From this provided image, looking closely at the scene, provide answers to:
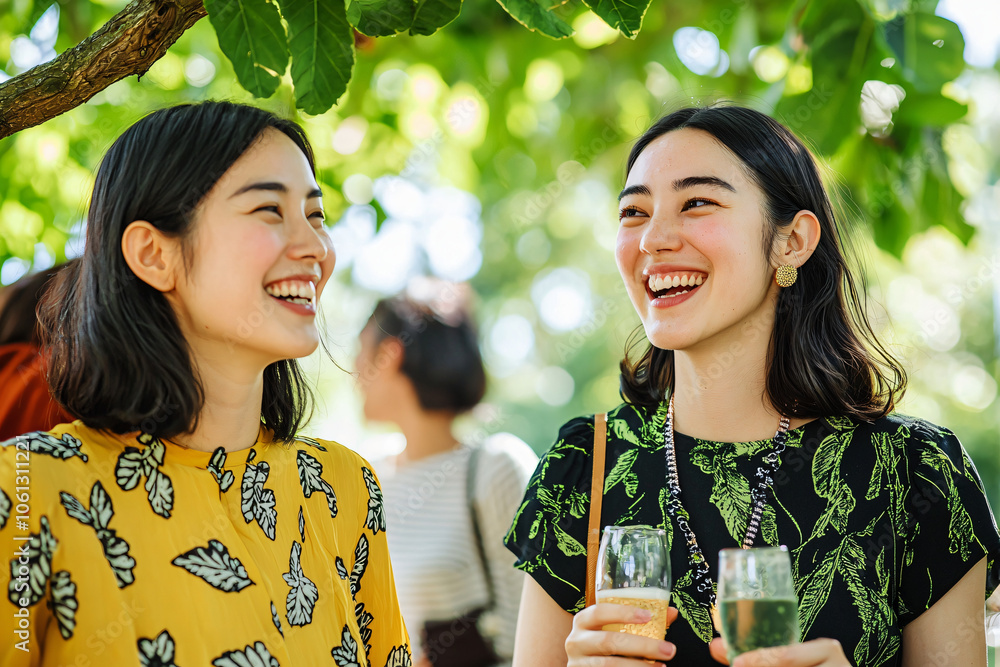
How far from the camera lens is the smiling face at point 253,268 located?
6.04 feet

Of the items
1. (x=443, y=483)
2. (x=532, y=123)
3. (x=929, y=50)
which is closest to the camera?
(x=929, y=50)

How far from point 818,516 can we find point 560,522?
2.00ft

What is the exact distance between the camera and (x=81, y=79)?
1670 mm

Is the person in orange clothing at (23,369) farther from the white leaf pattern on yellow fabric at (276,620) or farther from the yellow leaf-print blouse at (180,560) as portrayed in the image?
the white leaf pattern on yellow fabric at (276,620)

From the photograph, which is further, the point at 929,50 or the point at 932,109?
the point at 932,109

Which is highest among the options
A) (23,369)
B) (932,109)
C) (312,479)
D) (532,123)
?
(532,123)

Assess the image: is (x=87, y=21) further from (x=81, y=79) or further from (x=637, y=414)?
(x=637, y=414)

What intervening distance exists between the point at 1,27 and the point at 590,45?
2836 mm

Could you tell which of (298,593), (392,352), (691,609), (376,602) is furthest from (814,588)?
(392,352)

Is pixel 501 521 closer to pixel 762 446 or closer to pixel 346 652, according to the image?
pixel 762 446

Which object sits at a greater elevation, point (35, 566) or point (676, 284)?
point (676, 284)

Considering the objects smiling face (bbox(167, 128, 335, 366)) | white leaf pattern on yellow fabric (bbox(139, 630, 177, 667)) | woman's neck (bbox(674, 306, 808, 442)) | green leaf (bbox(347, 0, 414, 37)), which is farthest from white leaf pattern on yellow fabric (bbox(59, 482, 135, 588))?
woman's neck (bbox(674, 306, 808, 442))

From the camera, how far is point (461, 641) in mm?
3205

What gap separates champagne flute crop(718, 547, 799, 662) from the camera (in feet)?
4.94
